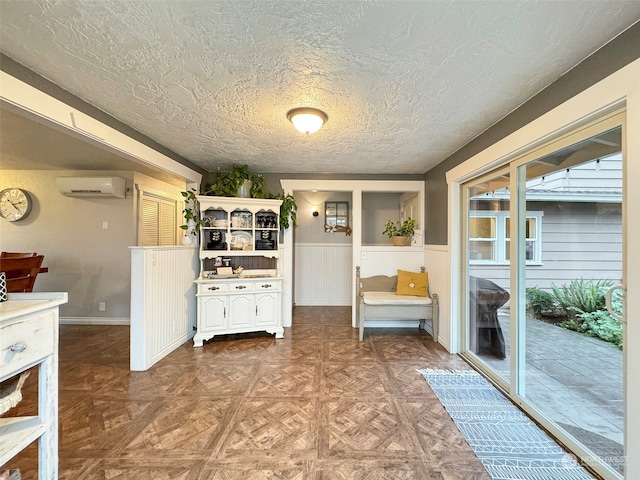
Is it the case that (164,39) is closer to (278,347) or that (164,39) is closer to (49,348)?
(49,348)

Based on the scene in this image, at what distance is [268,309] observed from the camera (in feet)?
12.0

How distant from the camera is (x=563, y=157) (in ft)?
6.08

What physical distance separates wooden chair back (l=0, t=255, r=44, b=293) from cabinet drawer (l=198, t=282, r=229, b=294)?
5.19ft

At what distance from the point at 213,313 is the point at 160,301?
0.63m

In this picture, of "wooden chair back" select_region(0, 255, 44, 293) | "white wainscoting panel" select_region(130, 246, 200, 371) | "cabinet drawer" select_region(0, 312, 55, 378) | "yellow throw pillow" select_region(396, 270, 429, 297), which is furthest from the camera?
"yellow throw pillow" select_region(396, 270, 429, 297)

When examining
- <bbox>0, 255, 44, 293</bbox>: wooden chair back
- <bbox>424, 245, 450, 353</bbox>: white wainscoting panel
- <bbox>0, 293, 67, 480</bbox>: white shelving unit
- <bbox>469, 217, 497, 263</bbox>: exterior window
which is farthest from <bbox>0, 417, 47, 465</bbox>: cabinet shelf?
A: <bbox>424, 245, 450, 353</bbox>: white wainscoting panel

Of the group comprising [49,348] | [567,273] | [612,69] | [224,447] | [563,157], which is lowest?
[224,447]

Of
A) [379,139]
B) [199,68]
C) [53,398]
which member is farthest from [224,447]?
[379,139]

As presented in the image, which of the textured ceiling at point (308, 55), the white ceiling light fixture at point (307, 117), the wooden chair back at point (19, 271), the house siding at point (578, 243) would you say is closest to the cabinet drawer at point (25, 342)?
the textured ceiling at point (308, 55)

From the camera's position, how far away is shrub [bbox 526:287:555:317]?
2014 millimetres

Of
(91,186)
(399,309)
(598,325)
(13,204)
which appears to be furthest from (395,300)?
(13,204)

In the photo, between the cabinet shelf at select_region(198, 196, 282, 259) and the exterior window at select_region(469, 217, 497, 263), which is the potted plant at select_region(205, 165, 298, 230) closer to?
the cabinet shelf at select_region(198, 196, 282, 259)

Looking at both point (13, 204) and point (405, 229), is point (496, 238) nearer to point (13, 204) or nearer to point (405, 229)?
point (405, 229)

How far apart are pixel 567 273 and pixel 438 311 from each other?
5.95 ft
